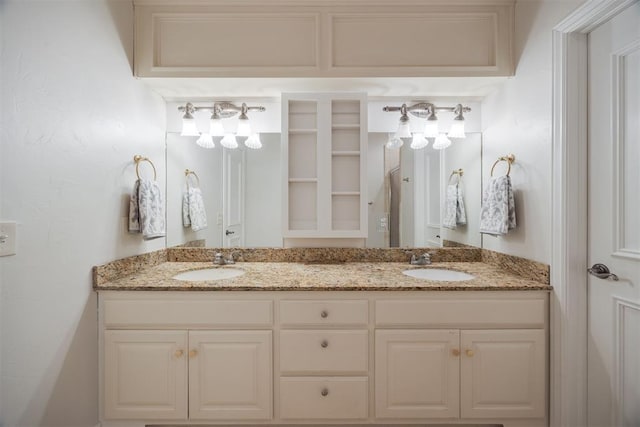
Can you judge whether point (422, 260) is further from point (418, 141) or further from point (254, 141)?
point (254, 141)

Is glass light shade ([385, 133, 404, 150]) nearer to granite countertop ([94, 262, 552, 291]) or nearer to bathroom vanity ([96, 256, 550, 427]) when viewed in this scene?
granite countertop ([94, 262, 552, 291])

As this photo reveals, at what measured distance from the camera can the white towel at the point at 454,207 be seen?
201cm

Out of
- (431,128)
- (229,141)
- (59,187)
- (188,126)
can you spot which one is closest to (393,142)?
(431,128)

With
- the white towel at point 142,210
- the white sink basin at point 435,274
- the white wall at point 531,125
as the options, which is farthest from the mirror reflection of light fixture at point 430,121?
the white towel at point 142,210

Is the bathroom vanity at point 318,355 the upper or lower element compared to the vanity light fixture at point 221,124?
lower

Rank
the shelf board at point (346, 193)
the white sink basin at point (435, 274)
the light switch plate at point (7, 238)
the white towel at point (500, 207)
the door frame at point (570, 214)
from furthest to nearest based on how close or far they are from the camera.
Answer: the shelf board at point (346, 193)
the white sink basin at point (435, 274)
the white towel at point (500, 207)
the door frame at point (570, 214)
the light switch plate at point (7, 238)

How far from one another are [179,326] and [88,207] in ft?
2.29

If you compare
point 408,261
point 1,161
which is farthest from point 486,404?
point 1,161

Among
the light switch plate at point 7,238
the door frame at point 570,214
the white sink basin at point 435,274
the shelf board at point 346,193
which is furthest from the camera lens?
the shelf board at point 346,193

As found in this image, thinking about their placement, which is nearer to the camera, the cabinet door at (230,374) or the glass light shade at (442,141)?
the cabinet door at (230,374)

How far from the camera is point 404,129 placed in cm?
196

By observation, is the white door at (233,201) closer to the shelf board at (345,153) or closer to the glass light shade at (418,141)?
the shelf board at (345,153)

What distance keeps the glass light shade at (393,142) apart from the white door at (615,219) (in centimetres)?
95

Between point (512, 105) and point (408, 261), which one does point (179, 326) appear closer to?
point (408, 261)
